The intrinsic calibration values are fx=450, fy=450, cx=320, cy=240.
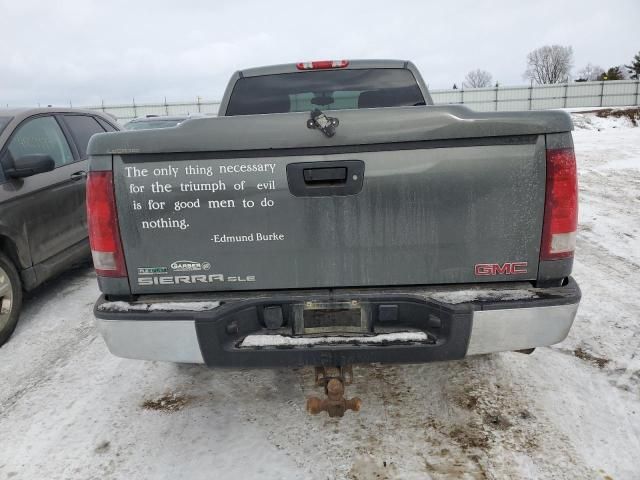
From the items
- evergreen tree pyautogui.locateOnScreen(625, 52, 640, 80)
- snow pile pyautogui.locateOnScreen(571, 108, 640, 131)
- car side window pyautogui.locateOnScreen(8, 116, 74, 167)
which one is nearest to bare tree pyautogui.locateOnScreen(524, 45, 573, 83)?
evergreen tree pyautogui.locateOnScreen(625, 52, 640, 80)

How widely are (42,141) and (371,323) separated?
4.07 m

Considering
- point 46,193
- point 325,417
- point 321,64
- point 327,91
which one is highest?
point 321,64

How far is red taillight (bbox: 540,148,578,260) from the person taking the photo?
6.43 ft

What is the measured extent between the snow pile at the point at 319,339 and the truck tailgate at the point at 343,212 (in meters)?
0.25

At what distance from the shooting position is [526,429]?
242 cm

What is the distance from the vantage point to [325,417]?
262 cm

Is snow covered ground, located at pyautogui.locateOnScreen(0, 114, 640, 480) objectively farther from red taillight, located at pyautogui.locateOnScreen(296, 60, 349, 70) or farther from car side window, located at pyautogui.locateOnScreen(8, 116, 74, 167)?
red taillight, located at pyautogui.locateOnScreen(296, 60, 349, 70)

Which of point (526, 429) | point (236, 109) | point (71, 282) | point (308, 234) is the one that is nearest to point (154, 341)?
point (308, 234)

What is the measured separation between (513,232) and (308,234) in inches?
36.4

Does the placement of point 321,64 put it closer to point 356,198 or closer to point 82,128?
point 356,198

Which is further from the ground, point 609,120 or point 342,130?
point 342,130

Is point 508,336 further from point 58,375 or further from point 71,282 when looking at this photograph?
point 71,282

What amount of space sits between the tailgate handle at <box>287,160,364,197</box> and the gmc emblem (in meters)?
0.67

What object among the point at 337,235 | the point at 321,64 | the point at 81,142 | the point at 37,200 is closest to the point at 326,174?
the point at 337,235
